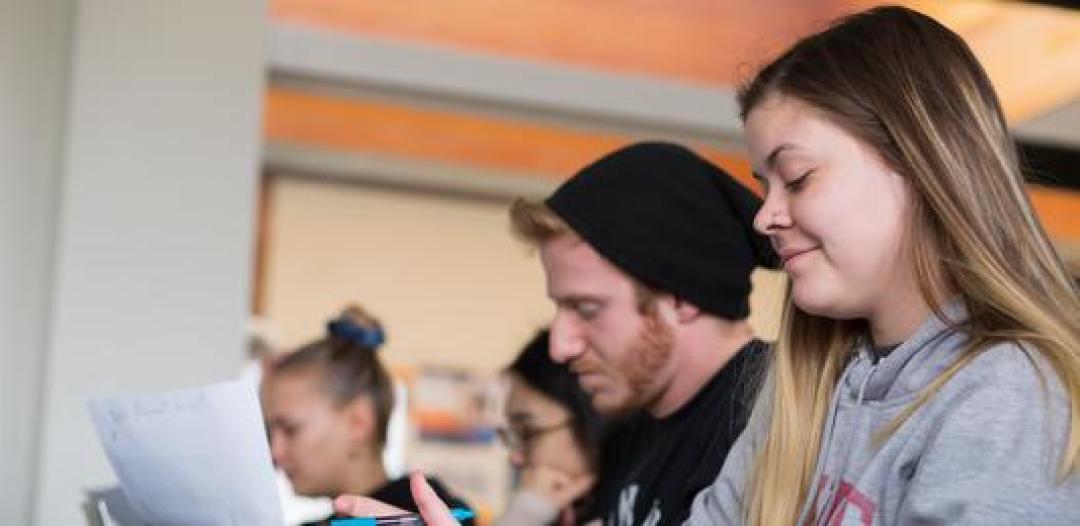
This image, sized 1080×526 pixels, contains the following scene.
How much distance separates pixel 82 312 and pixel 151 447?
1591mm

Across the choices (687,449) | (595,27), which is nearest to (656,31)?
(595,27)

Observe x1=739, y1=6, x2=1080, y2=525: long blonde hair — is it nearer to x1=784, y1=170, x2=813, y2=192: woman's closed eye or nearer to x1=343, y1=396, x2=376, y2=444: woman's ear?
x1=784, y1=170, x2=813, y2=192: woman's closed eye

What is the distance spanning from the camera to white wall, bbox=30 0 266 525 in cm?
289

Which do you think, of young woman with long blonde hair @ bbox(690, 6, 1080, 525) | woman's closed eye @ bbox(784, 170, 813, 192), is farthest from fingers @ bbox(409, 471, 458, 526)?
woman's closed eye @ bbox(784, 170, 813, 192)

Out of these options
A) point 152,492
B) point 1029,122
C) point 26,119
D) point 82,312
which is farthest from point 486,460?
point 152,492

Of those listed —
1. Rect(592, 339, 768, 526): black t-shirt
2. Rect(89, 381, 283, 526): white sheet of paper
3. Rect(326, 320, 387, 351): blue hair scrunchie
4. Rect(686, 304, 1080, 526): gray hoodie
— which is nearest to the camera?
Rect(686, 304, 1080, 526): gray hoodie

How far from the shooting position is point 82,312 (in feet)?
9.53

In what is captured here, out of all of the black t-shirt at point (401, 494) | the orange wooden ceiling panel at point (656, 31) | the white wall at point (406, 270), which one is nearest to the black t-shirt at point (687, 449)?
the black t-shirt at point (401, 494)

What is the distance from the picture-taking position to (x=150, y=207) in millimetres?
2984

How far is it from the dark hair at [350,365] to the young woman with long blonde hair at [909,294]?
156 centimetres

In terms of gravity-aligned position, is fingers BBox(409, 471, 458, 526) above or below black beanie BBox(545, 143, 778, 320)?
below

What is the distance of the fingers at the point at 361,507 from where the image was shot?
1.42 m

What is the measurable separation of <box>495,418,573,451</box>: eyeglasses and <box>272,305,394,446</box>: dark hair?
324 mm

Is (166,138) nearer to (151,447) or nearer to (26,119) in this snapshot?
(26,119)
